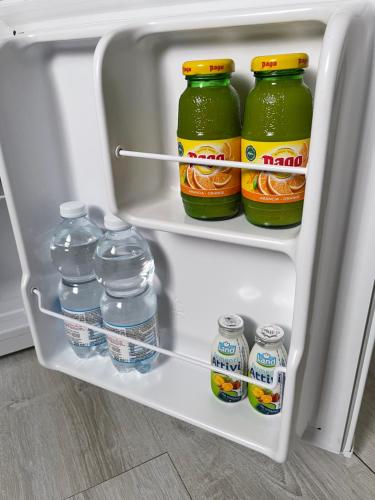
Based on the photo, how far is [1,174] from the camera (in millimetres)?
839

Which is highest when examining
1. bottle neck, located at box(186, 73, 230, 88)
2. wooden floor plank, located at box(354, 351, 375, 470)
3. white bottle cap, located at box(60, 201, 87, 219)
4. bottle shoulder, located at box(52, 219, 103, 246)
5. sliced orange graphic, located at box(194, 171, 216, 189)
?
bottle neck, located at box(186, 73, 230, 88)

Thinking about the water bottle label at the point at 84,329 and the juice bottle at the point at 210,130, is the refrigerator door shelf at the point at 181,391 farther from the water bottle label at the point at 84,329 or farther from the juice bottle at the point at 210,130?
the juice bottle at the point at 210,130

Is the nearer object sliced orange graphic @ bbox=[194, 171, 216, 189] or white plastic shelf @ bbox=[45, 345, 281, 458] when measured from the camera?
sliced orange graphic @ bbox=[194, 171, 216, 189]

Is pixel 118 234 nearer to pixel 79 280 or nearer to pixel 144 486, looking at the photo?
pixel 79 280

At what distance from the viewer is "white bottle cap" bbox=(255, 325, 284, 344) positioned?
794mm

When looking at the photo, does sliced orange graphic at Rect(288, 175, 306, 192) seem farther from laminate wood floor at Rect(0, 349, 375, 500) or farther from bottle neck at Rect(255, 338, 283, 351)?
laminate wood floor at Rect(0, 349, 375, 500)

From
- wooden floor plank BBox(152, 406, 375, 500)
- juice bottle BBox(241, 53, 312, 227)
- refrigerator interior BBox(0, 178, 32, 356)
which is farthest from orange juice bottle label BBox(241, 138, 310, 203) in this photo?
refrigerator interior BBox(0, 178, 32, 356)

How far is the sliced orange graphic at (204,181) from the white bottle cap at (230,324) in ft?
0.96

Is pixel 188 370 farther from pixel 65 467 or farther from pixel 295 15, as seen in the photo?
pixel 295 15

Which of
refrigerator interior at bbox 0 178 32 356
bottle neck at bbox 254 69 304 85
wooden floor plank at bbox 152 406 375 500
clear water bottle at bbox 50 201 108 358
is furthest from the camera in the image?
refrigerator interior at bbox 0 178 32 356

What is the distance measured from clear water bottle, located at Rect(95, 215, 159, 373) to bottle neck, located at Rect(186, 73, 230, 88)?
0.34 m

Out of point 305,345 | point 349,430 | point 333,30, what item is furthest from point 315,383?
point 333,30

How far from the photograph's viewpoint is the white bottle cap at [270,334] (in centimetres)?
79

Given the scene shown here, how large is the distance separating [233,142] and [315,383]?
1.76 feet
